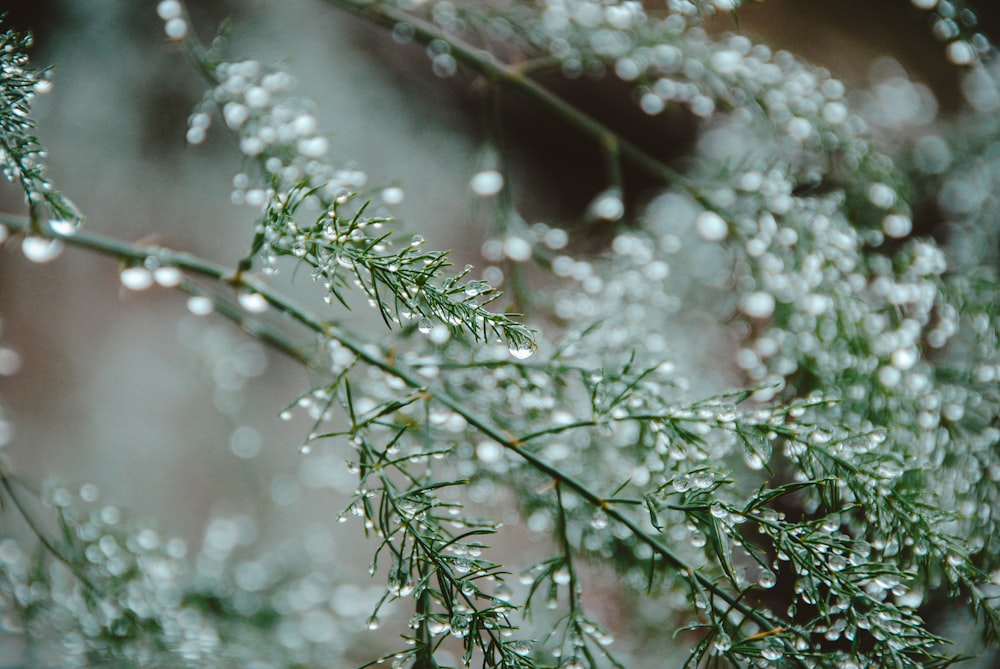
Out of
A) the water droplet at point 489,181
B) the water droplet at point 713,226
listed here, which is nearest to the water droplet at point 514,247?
the water droplet at point 489,181

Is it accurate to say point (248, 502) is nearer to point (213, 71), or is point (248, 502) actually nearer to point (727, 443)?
point (213, 71)

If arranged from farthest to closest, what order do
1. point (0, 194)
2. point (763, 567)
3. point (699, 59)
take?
1. point (0, 194)
2. point (699, 59)
3. point (763, 567)

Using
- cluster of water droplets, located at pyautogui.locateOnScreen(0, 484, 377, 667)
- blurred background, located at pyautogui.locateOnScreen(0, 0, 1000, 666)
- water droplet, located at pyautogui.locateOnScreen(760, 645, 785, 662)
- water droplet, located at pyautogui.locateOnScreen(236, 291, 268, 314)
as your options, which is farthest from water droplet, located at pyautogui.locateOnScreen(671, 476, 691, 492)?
blurred background, located at pyautogui.locateOnScreen(0, 0, 1000, 666)

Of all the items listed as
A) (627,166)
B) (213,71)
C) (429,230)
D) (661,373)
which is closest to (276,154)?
(213,71)

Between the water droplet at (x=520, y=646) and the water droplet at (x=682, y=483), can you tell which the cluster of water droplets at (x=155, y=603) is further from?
the water droplet at (x=682, y=483)

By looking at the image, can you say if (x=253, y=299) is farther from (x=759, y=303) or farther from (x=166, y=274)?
(x=759, y=303)

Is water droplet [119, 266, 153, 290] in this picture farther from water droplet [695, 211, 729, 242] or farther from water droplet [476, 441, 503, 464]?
water droplet [695, 211, 729, 242]

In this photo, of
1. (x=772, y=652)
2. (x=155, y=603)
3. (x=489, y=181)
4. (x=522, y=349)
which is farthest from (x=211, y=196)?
(x=772, y=652)

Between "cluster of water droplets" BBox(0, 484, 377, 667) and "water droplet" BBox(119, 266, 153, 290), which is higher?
"water droplet" BBox(119, 266, 153, 290)
